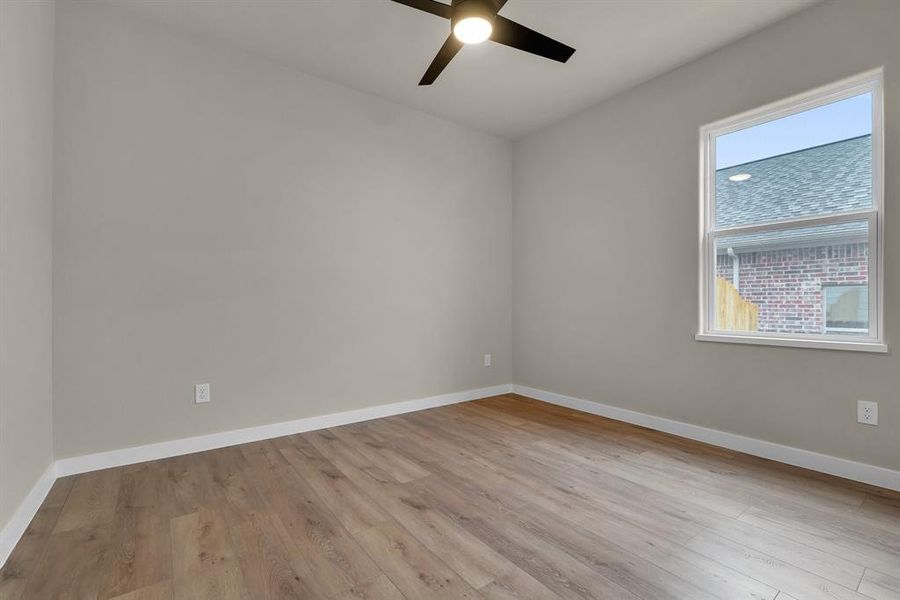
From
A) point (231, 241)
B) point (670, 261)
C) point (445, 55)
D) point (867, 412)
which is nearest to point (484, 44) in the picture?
point (445, 55)

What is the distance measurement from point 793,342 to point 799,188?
0.94 meters

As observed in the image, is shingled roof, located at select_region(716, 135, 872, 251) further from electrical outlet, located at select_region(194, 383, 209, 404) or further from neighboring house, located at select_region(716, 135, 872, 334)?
electrical outlet, located at select_region(194, 383, 209, 404)

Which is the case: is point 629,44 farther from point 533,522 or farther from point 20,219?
point 20,219

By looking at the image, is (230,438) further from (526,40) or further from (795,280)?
(795,280)

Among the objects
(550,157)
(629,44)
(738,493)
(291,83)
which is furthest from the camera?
(550,157)

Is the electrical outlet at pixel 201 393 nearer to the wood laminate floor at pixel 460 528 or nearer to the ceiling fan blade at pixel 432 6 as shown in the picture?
the wood laminate floor at pixel 460 528

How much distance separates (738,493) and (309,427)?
2.72 m

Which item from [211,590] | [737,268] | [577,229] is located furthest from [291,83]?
[737,268]

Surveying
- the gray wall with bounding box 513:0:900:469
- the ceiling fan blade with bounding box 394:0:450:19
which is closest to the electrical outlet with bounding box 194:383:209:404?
the ceiling fan blade with bounding box 394:0:450:19

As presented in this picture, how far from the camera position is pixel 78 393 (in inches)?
92.7

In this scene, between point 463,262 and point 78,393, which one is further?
point 463,262

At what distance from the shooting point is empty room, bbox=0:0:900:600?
1644 millimetres

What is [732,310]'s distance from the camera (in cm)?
284

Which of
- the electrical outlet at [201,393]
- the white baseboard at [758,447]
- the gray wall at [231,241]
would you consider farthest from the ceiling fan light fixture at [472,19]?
the white baseboard at [758,447]
